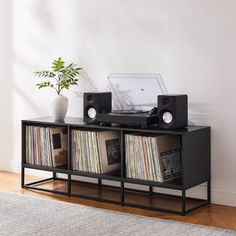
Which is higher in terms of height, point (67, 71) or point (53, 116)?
point (67, 71)

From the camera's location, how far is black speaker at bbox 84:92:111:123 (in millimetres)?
4047

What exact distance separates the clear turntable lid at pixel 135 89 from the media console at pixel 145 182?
327mm

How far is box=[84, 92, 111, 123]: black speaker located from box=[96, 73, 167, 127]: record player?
0.34ft

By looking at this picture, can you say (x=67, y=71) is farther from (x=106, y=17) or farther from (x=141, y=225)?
(x=141, y=225)

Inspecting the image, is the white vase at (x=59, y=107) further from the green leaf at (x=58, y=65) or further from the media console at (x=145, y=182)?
the green leaf at (x=58, y=65)

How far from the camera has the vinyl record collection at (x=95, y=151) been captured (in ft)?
13.1

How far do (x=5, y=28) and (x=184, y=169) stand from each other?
2393mm

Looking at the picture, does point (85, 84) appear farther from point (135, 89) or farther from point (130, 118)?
point (130, 118)

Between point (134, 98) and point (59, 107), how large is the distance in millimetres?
623

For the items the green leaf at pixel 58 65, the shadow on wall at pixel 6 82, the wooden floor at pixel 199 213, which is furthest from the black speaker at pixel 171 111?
the shadow on wall at pixel 6 82

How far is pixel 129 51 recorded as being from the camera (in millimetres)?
4223

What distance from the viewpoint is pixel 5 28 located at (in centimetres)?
500

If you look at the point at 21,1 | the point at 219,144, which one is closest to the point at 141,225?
the point at 219,144

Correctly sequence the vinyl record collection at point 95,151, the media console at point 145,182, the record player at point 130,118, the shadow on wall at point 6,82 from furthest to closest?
the shadow on wall at point 6,82 < the vinyl record collection at point 95,151 < the record player at point 130,118 < the media console at point 145,182
